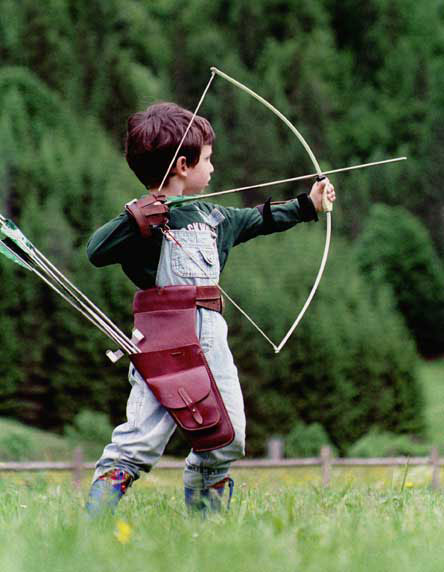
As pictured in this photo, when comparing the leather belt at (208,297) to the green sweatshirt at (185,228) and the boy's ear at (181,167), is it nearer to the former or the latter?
the green sweatshirt at (185,228)

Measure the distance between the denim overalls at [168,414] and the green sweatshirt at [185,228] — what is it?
0.17 feet

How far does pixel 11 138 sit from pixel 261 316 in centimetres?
1005

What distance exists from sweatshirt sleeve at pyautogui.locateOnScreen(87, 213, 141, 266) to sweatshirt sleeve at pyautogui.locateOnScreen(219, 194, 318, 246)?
450mm

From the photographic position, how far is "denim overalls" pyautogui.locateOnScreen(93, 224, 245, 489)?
3.64 m

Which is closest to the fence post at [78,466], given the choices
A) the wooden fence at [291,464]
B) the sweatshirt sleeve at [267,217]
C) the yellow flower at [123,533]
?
the wooden fence at [291,464]

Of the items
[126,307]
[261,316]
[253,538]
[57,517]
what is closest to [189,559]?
[253,538]

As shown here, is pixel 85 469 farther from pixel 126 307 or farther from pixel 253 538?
pixel 126 307

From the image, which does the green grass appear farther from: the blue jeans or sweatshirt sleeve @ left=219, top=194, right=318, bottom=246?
sweatshirt sleeve @ left=219, top=194, right=318, bottom=246

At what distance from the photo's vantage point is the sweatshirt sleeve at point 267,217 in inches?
160

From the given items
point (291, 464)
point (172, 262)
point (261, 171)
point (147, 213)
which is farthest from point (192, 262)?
point (261, 171)

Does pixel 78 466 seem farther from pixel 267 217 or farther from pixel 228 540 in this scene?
pixel 228 540

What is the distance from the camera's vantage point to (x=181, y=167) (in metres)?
3.93

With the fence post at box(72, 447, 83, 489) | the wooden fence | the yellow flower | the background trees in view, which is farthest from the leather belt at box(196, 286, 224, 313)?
the background trees

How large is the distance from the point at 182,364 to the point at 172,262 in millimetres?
369
